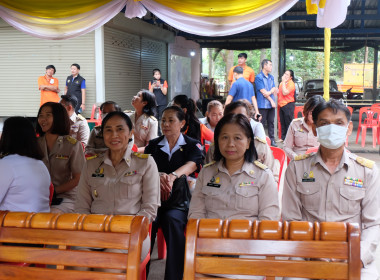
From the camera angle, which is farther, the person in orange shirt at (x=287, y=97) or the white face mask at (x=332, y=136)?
the person in orange shirt at (x=287, y=97)

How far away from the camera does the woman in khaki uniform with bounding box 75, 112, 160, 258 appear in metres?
2.90

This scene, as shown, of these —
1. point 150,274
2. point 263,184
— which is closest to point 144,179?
point 263,184

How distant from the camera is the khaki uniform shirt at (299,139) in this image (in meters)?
4.68

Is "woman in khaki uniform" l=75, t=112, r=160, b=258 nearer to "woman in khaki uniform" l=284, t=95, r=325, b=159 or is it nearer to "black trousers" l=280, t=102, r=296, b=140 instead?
"woman in khaki uniform" l=284, t=95, r=325, b=159

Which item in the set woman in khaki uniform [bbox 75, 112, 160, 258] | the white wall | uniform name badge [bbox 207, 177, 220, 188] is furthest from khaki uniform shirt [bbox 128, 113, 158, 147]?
the white wall

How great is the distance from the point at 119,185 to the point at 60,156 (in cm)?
92

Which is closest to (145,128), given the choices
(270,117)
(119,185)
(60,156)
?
(60,156)

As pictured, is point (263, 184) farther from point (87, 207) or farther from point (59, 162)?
point (59, 162)

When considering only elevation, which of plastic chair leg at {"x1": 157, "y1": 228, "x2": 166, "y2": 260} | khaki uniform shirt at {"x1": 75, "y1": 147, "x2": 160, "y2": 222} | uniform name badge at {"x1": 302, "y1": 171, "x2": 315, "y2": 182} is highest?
uniform name badge at {"x1": 302, "y1": 171, "x2": 315, "y2": 182}

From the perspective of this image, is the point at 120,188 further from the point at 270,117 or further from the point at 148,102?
the point at 270,117

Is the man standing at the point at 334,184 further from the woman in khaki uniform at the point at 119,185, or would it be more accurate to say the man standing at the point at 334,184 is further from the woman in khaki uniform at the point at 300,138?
the woman in khaki uniform at the point at 300,138

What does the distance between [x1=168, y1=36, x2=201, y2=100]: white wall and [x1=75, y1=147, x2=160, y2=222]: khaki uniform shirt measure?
15115 millimetres

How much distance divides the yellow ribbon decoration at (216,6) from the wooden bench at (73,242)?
3.91m

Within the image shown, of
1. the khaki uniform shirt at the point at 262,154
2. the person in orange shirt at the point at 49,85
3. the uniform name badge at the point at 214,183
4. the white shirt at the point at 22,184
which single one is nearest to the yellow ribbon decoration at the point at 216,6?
the khaki uniform shirt at the point at 262,154
